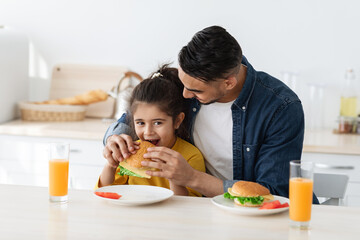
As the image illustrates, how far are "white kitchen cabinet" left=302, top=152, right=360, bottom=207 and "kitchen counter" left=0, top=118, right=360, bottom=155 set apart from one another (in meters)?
0.03

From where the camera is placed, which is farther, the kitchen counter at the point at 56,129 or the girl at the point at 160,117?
the kitchen counter at the point at 56,129

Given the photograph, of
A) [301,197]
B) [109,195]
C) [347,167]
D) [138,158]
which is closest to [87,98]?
[347,167]

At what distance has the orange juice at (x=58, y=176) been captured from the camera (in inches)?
60.9

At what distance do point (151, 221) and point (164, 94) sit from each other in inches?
27.6

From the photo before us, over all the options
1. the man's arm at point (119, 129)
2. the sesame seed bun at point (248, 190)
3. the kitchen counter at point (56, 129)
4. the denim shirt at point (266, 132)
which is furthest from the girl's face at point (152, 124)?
the kitchen counter at point (56, 129)

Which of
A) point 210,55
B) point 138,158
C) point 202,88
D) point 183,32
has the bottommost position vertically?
point 138,158

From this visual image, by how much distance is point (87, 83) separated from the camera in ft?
11.2

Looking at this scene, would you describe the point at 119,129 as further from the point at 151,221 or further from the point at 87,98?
the point at 87,98

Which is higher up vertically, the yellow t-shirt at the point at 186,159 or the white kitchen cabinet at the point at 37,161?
the yellow t-shirt at the point at 186,159

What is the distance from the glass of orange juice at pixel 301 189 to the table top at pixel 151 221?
48 millimetres

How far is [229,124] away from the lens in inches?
80.5

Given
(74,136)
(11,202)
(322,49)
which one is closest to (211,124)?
(11,202)

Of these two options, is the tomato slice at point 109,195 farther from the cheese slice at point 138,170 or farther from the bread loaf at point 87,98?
the bread loaf at point 87,98

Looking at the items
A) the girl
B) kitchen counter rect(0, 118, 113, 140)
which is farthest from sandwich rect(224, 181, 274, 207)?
kitchen counter rect(0, 118, 113, 140)
